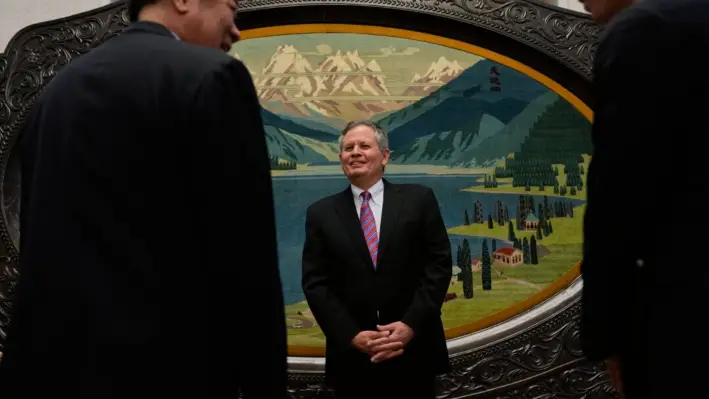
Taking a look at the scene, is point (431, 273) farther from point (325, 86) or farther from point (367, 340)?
point (325, 86)

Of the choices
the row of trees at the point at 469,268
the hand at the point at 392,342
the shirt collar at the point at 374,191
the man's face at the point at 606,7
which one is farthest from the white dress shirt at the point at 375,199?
the man's face at the point at 606,7

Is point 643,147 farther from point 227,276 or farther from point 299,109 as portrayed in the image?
point 299,109

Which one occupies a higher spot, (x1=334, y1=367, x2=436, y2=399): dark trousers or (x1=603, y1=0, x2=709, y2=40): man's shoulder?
(x1=603, y1=0, x2=709, y2=40): man's shoulder

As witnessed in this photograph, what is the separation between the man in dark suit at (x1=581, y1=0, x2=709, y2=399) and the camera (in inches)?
51.6

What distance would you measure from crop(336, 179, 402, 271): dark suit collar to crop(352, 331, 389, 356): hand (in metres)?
0.24

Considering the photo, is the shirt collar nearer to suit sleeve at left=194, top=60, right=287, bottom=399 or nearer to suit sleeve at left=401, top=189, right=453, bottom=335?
suit sleeve at left=401, top=189, right=453, bottom=335

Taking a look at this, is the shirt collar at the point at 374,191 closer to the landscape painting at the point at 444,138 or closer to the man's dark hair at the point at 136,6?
the landscape painting at the point at 444,138

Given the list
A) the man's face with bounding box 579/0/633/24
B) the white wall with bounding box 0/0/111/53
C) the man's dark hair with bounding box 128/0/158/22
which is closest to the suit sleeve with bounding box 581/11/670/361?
the man's face with bounding box 579/0/633/24

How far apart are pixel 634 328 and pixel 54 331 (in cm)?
99

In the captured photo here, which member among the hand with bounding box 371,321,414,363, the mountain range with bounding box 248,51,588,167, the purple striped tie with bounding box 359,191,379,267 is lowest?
the hand with bounding box 371,321,414,363

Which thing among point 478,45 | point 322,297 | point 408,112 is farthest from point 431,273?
point 478,45

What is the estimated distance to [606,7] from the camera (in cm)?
154

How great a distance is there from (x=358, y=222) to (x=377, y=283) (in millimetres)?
247

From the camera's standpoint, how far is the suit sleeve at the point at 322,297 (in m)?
2.66
